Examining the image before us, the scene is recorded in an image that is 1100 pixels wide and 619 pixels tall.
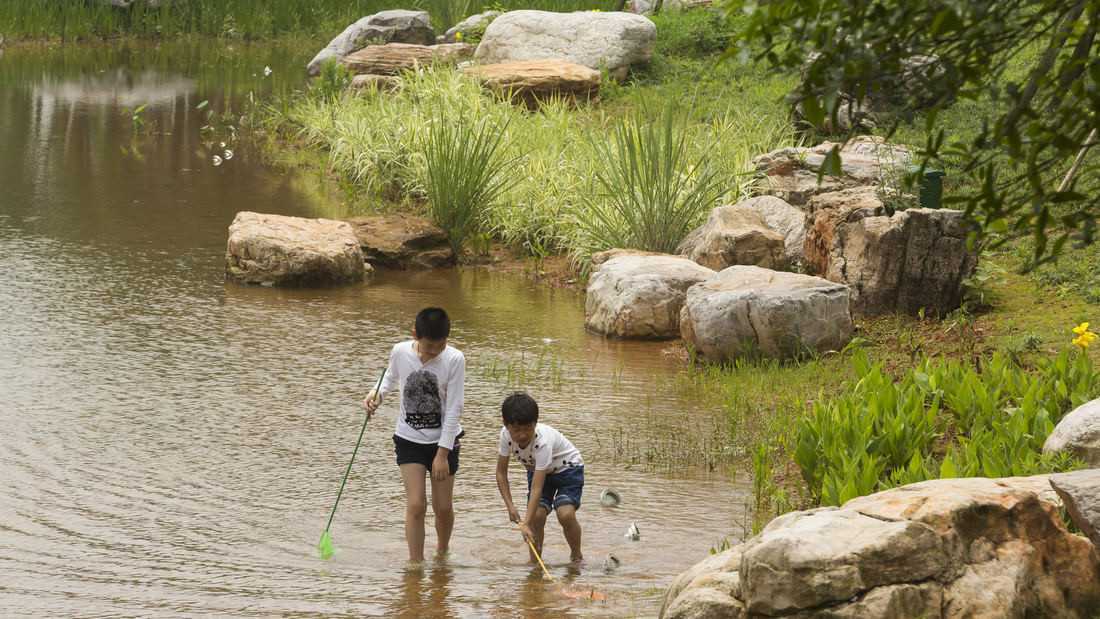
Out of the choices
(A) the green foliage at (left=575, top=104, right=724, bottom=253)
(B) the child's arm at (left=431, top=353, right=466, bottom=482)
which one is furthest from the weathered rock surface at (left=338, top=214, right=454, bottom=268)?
(B) the child's arm at (left=431, top=353, right=466, bottom=482)

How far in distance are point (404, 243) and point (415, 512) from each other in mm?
7283

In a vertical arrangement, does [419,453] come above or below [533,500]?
above

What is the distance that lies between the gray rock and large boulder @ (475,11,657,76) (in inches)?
679

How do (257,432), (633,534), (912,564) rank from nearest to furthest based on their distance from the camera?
(912,564)
(633,534)
(257,432)

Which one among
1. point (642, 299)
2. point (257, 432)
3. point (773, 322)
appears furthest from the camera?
point (642, 299)

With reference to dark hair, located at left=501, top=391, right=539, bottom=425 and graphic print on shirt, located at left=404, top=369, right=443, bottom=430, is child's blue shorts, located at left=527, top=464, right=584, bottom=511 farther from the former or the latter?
graphic print on shirt, located at left=404, top=369, right=443, bottom=430

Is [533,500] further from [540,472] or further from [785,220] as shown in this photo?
[785,220]

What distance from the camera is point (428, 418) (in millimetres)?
6508

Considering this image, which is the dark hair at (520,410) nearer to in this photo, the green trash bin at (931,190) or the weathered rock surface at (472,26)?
the green trash bin at (931,190)

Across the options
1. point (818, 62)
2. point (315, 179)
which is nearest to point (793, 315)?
point (818, 62)

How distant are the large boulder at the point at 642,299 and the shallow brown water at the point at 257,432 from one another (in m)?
0.21

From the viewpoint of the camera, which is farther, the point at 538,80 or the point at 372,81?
the point at 372,81

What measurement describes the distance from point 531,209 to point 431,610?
8640 millimetres

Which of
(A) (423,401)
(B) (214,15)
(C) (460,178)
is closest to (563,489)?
(A) (423,401)
